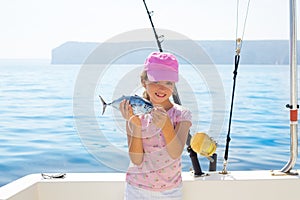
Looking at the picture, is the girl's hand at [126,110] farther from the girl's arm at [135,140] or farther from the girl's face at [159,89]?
the girl's face at [159,89]

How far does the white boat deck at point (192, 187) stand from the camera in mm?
1729

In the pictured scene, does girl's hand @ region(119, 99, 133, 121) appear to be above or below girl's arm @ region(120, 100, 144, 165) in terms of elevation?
above

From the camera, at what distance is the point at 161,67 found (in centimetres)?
132

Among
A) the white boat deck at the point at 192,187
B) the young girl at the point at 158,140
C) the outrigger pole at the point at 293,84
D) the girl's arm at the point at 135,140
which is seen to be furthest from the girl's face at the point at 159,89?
the outrigger pole at the point at 293,84

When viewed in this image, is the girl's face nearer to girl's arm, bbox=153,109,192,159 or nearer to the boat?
girl's arm, bbox=153,109,192,159

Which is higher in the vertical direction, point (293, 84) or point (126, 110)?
point (293, 84)

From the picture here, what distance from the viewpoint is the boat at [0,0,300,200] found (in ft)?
5.67

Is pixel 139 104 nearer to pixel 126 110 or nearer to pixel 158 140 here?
pixel 126 110

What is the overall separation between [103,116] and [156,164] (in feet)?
0.82

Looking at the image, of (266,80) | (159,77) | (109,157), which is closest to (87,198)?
(109,157)

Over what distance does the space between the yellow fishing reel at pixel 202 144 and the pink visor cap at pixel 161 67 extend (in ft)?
1.43

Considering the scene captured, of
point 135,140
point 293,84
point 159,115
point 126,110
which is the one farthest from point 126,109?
point 293,84

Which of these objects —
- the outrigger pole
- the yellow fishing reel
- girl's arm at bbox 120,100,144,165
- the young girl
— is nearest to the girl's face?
the young girl

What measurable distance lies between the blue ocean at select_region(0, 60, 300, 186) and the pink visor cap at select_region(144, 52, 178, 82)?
37 millimetres
